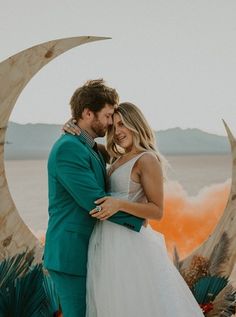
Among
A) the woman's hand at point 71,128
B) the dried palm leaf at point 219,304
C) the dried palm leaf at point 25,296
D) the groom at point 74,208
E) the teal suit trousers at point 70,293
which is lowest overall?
the dried palm leaf at point 219,304

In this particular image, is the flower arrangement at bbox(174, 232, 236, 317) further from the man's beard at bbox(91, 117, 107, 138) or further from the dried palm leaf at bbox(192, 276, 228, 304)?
the man's beard at bbox(91, 117, 107, 138)

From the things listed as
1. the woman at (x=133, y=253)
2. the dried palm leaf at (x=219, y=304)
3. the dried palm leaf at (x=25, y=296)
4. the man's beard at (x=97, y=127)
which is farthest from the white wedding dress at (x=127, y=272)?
the dried palm leaf at (x=219, y=304)

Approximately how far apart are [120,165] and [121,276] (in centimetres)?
51

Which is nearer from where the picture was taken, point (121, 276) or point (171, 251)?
point (121, 276)

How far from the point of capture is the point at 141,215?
2539mm

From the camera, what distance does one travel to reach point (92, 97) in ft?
8.46

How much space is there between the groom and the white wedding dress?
0.06 metres

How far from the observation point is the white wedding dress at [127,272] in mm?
2586

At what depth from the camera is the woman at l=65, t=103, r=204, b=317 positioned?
258cm

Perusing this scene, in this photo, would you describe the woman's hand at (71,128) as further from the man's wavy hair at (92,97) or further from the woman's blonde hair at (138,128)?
the woman's blonde hair at (138,128)

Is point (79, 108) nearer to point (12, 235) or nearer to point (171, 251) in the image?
point (12, 235)

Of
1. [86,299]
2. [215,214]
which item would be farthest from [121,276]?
[215,214]

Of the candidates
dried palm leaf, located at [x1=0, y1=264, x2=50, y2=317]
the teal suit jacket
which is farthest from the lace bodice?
dried palm leaf, located at [x1=0, y1=264, x2=50, y2=317]

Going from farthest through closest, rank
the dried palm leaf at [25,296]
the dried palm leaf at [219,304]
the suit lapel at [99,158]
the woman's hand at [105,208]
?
the dried palm leaf at [219,304], the dried palm leaf at [25,296], the suit lapel at [99,158], the woman's hand at [105,208]
